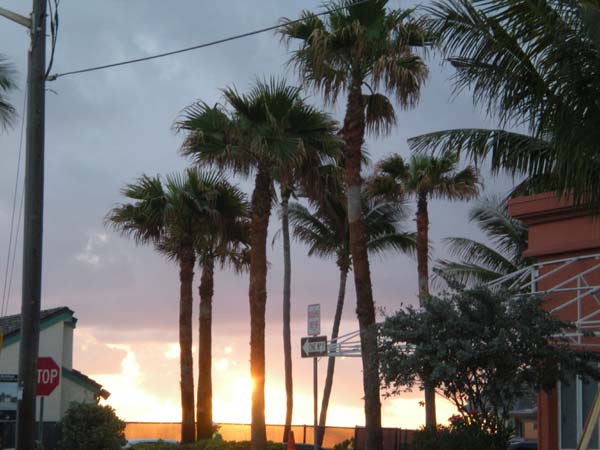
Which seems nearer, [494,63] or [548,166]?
[494,63]

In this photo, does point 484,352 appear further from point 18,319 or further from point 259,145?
point 18,319

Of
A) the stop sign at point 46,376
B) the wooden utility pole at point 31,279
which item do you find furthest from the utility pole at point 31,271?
the stop sign at point 46,376

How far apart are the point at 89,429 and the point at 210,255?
11.8 meters

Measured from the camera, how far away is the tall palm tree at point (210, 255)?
34.8 m

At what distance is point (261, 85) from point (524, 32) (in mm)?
11534

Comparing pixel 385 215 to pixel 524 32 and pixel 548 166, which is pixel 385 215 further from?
pixel 524 32

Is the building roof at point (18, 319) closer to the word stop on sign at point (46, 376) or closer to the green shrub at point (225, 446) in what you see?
the green shrub at point (225, 446)

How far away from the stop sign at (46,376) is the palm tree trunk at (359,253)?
20.6 ft

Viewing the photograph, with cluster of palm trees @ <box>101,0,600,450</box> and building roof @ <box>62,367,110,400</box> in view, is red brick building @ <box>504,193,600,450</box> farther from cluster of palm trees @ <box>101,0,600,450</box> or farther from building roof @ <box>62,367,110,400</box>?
building roof @ <box>62,367,110,400</box>

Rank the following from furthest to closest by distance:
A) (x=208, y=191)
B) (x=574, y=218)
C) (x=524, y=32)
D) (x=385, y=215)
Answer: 1. (x=385, y=215)
2. (x=208, y=191)
3. (x=574, y=218)
4. (x=524, y=32)

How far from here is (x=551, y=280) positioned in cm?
2230

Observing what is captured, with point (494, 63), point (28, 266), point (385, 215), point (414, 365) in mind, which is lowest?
point (414, 365)

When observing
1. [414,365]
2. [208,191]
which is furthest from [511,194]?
[208,191]

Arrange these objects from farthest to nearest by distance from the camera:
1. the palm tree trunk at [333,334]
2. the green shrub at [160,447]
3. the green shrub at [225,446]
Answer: the palm tree trunk at [333,334], the green shrub at [160,447], the green shrub at [225,446]
